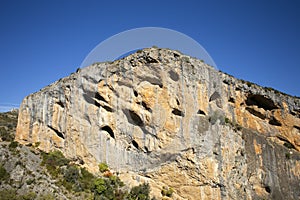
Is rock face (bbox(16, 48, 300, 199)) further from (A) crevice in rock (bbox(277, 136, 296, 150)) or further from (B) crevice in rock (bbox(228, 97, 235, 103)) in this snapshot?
(A) crevice in rock (bbox(277, 136, 296, 150))

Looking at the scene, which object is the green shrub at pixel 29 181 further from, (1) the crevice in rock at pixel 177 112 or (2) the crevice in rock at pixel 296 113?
(2) the crevice in rock at pixel 296 113

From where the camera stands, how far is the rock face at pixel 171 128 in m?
25.3

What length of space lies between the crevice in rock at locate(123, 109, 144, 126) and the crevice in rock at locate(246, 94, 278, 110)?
12129mm

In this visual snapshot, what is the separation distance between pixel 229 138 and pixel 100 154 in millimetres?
11697

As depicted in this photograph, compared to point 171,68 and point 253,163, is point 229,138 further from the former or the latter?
point 171,68

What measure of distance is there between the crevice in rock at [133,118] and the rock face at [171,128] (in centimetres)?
9

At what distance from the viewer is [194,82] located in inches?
1049

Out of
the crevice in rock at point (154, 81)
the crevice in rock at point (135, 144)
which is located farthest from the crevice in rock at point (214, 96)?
the crevice in rock at point (135, 144)

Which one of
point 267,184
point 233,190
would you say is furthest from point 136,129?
point 267,184

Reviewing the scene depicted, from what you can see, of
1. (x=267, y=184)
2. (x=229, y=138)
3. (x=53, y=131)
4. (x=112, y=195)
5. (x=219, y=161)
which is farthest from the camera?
(x=53, y=131)

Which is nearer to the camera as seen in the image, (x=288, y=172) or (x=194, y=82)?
(x=194, y=82)

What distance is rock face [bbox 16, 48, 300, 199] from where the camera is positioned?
25.3 meters

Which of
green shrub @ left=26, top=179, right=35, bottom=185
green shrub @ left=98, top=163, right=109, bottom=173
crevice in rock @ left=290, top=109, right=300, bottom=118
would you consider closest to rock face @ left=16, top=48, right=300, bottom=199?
green shrub @ left=98, top=163, right=109, bottom=173

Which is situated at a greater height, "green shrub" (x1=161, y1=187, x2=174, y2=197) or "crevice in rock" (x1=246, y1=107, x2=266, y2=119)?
"crevice in rock" (x1=246, y1=107, x2=266, y2=119)
